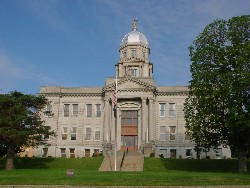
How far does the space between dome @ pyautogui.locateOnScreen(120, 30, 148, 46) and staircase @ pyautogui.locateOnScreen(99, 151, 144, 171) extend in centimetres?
2291

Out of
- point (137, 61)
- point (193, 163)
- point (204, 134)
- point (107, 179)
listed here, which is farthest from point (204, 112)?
point (137, 61)

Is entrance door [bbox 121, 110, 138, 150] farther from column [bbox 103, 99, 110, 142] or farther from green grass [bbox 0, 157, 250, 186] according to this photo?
green grass [bbox 0, 157, 250, 186]

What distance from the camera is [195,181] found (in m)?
25.3

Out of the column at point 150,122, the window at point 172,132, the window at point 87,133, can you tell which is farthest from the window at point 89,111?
the window at point 172,132

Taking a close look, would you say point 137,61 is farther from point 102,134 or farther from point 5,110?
point 5,110

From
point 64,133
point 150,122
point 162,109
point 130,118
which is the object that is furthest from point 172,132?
point 64,133

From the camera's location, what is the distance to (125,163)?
4606 centimetres

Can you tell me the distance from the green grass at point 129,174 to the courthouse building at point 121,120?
410 inches

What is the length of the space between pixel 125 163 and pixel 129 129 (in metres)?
13.3

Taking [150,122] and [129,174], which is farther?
[150,122]

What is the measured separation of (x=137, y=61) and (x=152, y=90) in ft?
31.9

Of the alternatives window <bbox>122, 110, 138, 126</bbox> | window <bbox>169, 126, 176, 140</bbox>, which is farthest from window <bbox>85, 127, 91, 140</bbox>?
window <bbox>169, 126, 176, 140</bbox>

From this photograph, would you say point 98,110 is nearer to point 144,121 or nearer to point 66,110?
point 66,110

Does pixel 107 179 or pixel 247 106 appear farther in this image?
pixel 247 106
